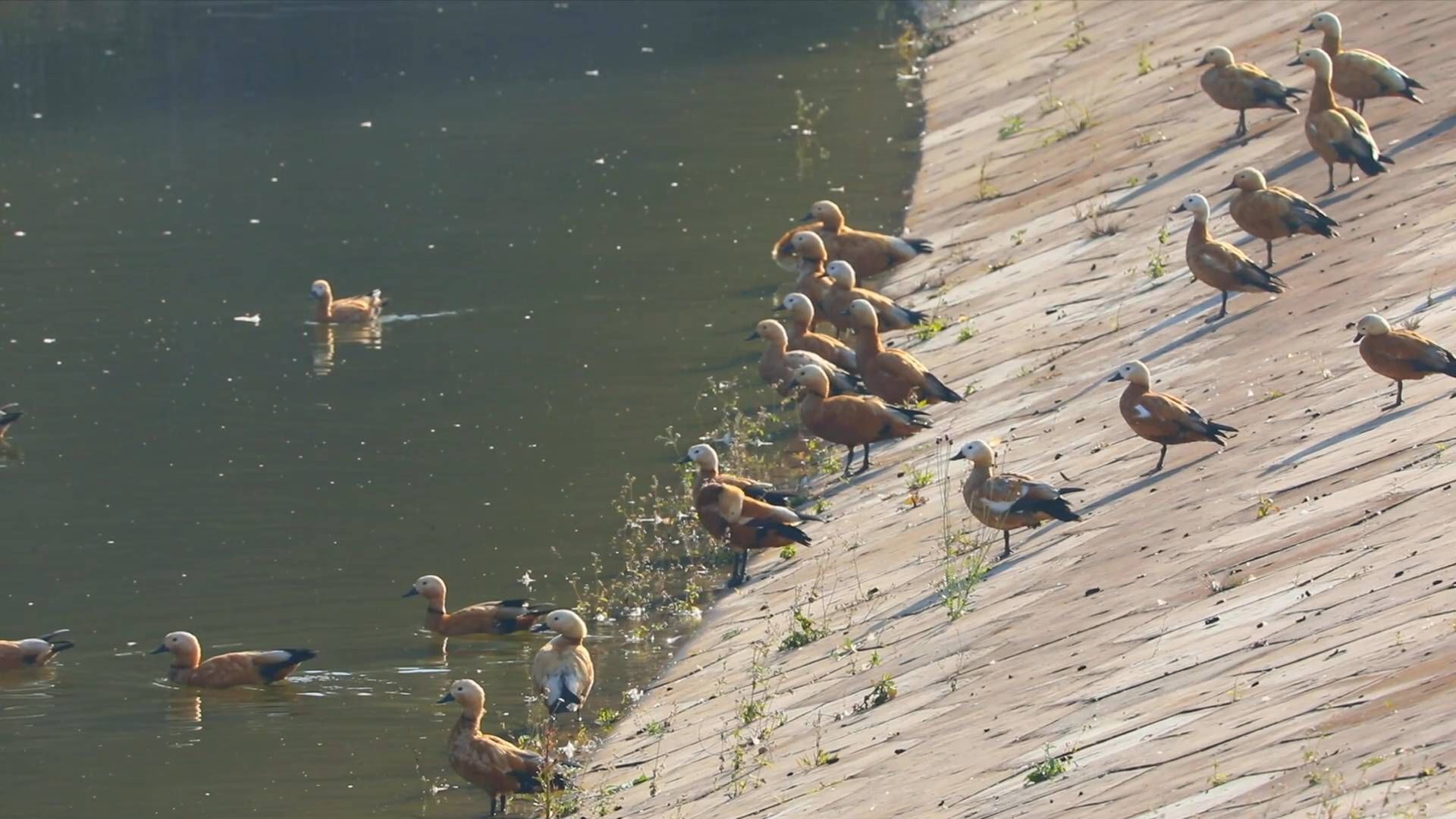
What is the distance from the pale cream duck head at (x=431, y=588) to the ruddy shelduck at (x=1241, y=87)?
12.8m

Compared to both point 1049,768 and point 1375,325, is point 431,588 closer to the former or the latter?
point 1375,325

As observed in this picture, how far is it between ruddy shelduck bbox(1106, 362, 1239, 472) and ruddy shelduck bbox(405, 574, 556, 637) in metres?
4.73

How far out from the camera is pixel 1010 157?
1240 inches

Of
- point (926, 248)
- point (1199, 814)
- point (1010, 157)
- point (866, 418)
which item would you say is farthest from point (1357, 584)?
point (1010, 157)

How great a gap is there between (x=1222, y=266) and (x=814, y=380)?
369 centimetres

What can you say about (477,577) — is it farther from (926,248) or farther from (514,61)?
(514,61)

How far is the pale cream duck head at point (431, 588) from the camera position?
664 inches

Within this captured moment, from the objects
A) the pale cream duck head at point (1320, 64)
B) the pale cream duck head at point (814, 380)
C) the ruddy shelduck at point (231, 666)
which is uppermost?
the pale cream duck head at point (1320, 64)

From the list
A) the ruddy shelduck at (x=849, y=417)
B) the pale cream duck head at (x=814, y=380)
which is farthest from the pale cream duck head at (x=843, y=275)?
the ruddy shelduck at (x=849, y=417)

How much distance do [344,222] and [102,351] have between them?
7.40 metres

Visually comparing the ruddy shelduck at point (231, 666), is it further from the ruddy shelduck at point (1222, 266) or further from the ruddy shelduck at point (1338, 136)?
the ruddy shelduck at point (1338, 136)

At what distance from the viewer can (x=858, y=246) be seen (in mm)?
25344

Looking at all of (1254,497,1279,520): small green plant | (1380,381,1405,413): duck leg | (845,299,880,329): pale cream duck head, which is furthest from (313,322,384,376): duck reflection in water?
(1254,497,1279,520): small green plant

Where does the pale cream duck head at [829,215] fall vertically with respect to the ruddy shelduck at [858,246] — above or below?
above
